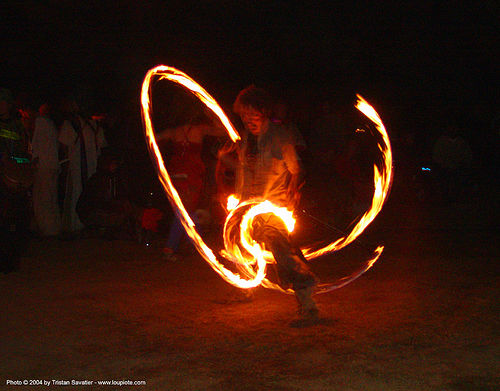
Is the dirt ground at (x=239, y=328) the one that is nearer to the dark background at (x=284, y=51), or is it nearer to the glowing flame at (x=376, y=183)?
the glowing flame at (x=376, y=183)

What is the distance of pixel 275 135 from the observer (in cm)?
696

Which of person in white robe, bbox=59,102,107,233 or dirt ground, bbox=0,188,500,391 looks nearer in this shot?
dirt ground, bbox=0,188,500,391

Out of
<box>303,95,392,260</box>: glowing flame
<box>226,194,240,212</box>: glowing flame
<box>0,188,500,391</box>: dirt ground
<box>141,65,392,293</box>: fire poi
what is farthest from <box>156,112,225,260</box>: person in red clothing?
<box>226,194,240,212</box>: glowing flame

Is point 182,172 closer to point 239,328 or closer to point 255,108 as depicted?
point 255,108

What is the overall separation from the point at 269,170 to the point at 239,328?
141cm

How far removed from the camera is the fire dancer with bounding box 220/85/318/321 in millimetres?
6715

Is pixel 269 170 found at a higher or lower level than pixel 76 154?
lower

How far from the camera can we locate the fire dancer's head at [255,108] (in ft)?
22.6

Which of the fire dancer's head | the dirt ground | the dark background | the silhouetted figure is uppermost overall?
the dark background

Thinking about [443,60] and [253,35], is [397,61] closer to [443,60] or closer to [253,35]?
[443,60]

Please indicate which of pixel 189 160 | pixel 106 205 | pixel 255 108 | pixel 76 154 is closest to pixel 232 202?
pixel 255 108

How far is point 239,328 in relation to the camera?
631 cm

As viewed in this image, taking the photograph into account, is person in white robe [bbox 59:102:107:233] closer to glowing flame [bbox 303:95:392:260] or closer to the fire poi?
the fire poi

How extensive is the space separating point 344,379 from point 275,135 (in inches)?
103
